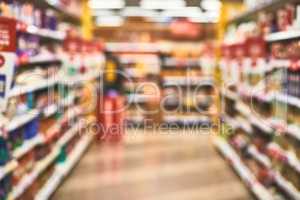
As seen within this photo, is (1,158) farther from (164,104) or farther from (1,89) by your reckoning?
(164,104)

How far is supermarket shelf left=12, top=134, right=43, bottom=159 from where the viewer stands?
13.8ft

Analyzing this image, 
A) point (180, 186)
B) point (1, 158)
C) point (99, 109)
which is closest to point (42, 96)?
point (1, 158)

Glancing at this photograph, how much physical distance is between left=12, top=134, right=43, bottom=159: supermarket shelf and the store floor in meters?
0.88

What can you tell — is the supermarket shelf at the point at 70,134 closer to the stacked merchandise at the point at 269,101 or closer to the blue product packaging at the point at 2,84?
the stacked merchandise at the point at 269,101

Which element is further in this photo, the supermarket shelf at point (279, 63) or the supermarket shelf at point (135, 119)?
the supermarket shelf at point (135, 119)

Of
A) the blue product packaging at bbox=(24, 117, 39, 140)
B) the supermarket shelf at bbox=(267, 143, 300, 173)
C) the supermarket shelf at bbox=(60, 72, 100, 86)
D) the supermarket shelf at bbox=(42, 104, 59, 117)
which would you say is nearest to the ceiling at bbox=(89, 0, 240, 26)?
the supermarket shelf at bbox=(60, 72, 100, 86)

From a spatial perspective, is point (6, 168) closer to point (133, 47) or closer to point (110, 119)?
point (110, 119)

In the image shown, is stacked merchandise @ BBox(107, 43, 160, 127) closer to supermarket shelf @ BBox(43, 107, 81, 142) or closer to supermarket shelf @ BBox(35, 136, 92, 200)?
supermarket shelf @ BBox(35, 136, 92, 200)

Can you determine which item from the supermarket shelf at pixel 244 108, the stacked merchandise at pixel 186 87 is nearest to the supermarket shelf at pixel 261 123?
the supermarket shelf at pixel 244 108

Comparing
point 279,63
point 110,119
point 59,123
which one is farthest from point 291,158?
point 110,119

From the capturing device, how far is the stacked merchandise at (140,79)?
10.6 m

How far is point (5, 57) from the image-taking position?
10.9ft

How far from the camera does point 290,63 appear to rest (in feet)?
14.3

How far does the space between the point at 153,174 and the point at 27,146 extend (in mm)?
2515
